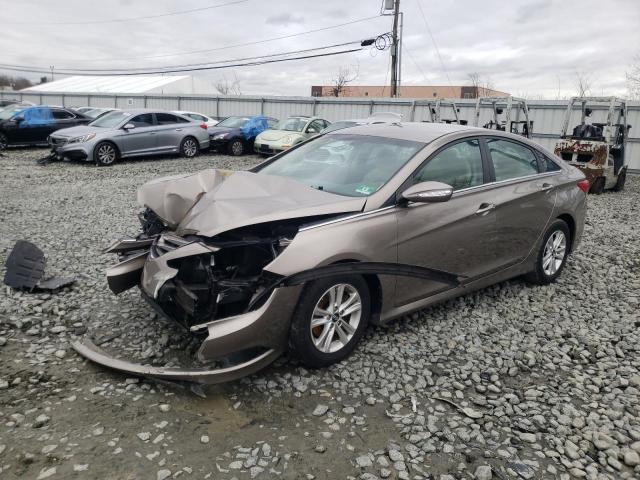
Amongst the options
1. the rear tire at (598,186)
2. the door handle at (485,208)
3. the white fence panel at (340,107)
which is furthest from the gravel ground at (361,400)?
the white fence panel at (340,107)

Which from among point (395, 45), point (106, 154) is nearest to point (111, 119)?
point (106, 154)

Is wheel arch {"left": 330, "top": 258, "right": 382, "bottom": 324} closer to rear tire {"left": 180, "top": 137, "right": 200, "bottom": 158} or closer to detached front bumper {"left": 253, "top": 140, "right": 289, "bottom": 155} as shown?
detached front bumper {"left": 253, "top": 140, "right": 289, "bottom": 155}

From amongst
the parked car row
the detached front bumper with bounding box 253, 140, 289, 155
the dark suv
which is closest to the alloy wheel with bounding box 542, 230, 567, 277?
the parked car row

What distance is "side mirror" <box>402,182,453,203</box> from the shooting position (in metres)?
3.54

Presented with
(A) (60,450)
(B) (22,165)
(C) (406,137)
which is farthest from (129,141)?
(A) (60,450)

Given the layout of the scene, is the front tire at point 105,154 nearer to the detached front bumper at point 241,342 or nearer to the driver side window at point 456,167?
the detached front bumper at point 241,342

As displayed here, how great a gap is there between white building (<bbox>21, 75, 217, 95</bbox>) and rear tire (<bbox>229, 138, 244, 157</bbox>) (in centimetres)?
3577

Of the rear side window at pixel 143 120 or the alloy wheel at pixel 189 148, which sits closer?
the rear side window at pixel 143 120

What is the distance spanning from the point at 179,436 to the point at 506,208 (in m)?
3.27

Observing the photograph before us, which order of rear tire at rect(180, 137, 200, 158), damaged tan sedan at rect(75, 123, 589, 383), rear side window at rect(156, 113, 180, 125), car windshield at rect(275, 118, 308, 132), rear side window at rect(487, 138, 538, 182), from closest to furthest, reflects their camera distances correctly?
1. damaged tan sedan at rect(75, 123, 589, 383)
2. rear side window at rect(487, 138, 538, 182)
3. rear side window at rect(156, 113, 180, 125)
4. rear tire at rect(180, 137, 200, 158)
5. car windshield at rect(275, 118, 308, 132)

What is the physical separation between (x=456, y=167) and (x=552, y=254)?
182cm

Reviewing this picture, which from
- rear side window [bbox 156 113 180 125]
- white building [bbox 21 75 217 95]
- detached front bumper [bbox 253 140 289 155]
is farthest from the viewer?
white building [bbox 21 75 217 95]

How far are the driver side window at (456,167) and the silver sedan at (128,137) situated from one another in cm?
1152

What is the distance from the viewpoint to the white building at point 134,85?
51031 mm
